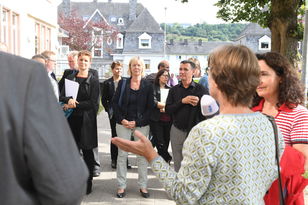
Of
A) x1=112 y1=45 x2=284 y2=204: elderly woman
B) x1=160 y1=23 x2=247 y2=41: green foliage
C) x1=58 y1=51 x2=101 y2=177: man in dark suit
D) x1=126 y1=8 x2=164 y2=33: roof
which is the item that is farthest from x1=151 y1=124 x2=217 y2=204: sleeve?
x1=160 y1=23 x2=247 y2=41: green foliage

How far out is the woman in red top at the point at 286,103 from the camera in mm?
2842

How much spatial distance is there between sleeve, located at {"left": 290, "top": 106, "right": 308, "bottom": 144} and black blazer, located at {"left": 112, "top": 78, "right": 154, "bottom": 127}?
12.1ft

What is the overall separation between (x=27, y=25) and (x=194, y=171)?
62.1ft

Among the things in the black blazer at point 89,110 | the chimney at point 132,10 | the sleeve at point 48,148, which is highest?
the chimney at point 132,10

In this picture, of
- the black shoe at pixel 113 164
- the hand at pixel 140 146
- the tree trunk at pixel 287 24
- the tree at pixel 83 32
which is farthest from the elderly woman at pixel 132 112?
the tree at pixel 83 32

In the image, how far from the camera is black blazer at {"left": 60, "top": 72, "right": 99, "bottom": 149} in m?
6.33

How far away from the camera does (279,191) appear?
8.48 ft

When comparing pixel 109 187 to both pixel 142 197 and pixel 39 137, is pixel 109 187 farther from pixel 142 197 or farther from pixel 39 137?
pixel 39 137

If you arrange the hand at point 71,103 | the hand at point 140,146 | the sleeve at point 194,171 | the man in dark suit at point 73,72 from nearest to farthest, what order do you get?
the sleeve at point 194,171
the hand at point 140,146
the hand at point 71,103
the man in dark suit at point 73,72

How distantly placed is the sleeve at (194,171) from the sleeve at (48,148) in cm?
70

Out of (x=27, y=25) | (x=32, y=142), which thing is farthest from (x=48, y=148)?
(x=27, y=25)

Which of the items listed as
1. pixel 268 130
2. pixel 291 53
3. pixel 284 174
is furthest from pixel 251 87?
pixel 291 53

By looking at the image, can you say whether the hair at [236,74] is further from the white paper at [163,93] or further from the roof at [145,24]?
the roof at [145,24]

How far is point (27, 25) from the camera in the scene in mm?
19625
